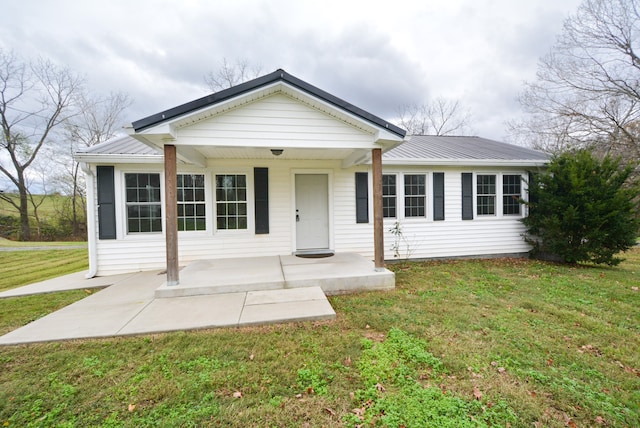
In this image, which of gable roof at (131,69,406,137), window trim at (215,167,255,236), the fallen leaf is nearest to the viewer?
the fallen leaf

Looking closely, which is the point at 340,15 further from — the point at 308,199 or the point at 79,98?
the point at 79,98

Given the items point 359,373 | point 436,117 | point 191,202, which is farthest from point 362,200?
point 436,117

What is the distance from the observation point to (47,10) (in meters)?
8.51

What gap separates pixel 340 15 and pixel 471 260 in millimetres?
9858

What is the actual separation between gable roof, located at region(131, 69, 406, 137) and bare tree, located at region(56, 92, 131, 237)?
18.0m

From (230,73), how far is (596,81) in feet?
62.4

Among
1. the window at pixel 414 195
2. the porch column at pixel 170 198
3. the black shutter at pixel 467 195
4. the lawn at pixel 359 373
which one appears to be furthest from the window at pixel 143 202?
the black shutter at pixel 467 195

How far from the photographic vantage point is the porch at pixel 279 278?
14.5 feet

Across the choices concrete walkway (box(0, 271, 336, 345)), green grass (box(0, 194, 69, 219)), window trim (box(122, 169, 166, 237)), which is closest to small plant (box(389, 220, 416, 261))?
concrete walkway (box(0, 271, 336, 345))

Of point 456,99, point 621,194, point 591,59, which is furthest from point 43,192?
point 591,59

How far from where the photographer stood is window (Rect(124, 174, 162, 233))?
6.07 m

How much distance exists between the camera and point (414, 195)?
7266mm

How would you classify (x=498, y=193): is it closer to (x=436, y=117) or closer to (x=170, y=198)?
(x=170, y=198)

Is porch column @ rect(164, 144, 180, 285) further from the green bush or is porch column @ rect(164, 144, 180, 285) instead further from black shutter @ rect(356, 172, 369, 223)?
the green bush
